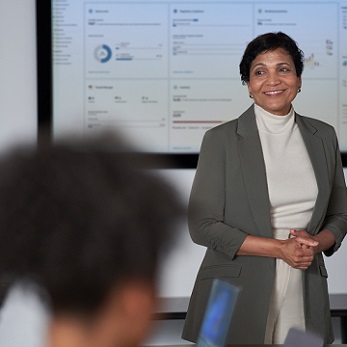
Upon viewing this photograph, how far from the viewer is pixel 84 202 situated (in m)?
0.81

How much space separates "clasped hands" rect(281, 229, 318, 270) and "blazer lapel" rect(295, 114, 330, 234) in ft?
0.31

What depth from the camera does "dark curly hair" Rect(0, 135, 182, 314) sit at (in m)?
0.81

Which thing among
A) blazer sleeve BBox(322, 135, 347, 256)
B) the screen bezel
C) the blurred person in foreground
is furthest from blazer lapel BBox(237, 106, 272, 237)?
the blurred person in foreground

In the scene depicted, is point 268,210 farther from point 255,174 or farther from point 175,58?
point 175,58

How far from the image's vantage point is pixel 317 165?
9.09ft

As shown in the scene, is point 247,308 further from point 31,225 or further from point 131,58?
point 131,58

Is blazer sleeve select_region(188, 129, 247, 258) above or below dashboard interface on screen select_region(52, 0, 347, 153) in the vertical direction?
below

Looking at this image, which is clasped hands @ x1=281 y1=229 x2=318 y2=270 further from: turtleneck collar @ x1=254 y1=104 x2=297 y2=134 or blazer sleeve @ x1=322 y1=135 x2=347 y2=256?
turtleneck collar @ x1=254 y1=104 x2=297 y2=134

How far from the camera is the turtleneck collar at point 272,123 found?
9.14 feet

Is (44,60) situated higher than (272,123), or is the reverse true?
(44,60)

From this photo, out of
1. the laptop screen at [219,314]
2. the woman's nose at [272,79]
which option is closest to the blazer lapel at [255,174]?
the woman's nose at [272,79]

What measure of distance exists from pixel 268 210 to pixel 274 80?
1.53ft

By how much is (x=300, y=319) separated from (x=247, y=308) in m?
0.18

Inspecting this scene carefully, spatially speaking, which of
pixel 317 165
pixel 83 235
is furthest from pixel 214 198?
pixel 83 235
